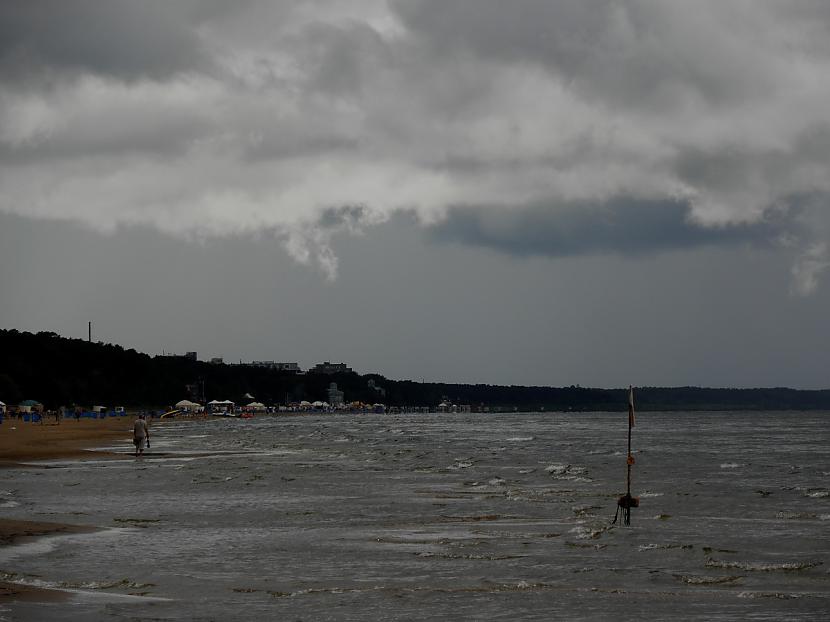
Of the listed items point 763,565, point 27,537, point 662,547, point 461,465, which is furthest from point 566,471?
point 27,537

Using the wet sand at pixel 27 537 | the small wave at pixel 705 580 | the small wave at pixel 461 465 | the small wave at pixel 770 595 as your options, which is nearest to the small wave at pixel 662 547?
the small wave at pixel 705 580

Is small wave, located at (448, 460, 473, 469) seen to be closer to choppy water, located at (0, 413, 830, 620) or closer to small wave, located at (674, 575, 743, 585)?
choppy water, located at (0, 413, 830, 620)

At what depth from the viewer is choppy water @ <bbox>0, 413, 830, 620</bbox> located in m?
15.4

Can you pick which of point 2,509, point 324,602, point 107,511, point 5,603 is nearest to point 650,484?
point 107,511

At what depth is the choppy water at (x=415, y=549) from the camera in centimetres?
1537

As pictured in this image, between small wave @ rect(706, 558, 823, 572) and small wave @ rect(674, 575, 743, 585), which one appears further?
small wave @ rect(706, 558, 823, 572)

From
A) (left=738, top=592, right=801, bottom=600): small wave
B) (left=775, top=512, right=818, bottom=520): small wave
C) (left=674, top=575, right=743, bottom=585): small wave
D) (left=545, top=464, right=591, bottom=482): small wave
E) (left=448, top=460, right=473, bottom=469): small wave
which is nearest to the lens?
(left=738, top=592, right=801, bottom=600): small wave

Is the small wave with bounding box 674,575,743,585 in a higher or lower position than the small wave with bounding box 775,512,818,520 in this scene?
higher

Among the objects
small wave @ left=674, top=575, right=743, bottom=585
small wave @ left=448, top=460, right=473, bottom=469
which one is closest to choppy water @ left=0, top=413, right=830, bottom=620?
small wave @ left=674, top=575, right=743, bottom=585

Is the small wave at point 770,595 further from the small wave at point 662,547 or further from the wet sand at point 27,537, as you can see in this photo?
the wet sand at point 27,537

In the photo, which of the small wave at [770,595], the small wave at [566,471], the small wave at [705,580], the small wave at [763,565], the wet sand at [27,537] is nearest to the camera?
the wet sand at [27,537]

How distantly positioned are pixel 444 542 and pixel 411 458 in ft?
131

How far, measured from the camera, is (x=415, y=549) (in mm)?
21156

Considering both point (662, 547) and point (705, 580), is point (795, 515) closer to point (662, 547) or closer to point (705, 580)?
point (662, 547)
